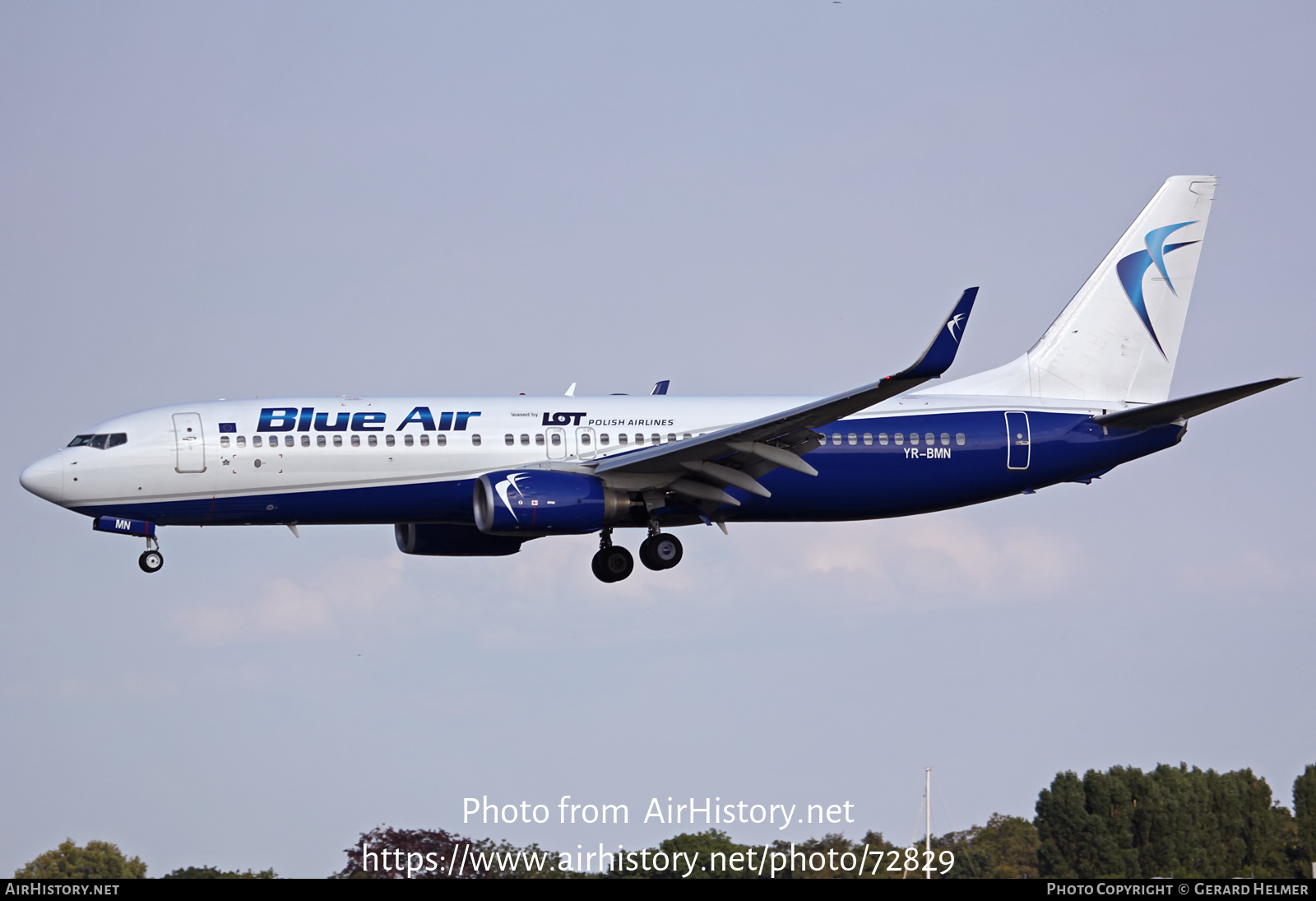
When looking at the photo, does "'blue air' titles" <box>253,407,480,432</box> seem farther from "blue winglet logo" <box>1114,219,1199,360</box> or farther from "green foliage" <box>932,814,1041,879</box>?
"green foliage" <box>932,814,1041,879</box>

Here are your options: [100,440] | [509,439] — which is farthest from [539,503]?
[100,440]

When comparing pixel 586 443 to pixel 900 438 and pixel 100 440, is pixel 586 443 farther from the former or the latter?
pixel 100 440

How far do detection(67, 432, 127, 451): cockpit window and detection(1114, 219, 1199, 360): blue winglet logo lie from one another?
30.1 m

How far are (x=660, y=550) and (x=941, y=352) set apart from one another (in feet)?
41.1

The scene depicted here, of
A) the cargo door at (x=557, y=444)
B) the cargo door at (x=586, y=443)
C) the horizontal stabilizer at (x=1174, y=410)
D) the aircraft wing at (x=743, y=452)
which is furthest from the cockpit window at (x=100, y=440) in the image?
the horizontal stabilizer at (x=1174, y=410)

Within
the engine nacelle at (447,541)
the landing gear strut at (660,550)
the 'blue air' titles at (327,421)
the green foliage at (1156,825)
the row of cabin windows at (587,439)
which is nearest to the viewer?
the 'blue air' titles at (327,421)

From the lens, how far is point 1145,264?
5259 cm

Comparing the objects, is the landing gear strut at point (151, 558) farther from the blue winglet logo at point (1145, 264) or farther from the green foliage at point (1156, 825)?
the green foliage at point (1156, 825)

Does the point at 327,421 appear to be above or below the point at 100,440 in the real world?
above

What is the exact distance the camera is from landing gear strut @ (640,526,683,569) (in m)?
47.4

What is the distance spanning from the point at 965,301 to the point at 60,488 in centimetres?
2331

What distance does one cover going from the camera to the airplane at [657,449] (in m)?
43.4

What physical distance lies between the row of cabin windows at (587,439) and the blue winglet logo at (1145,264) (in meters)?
15.7
